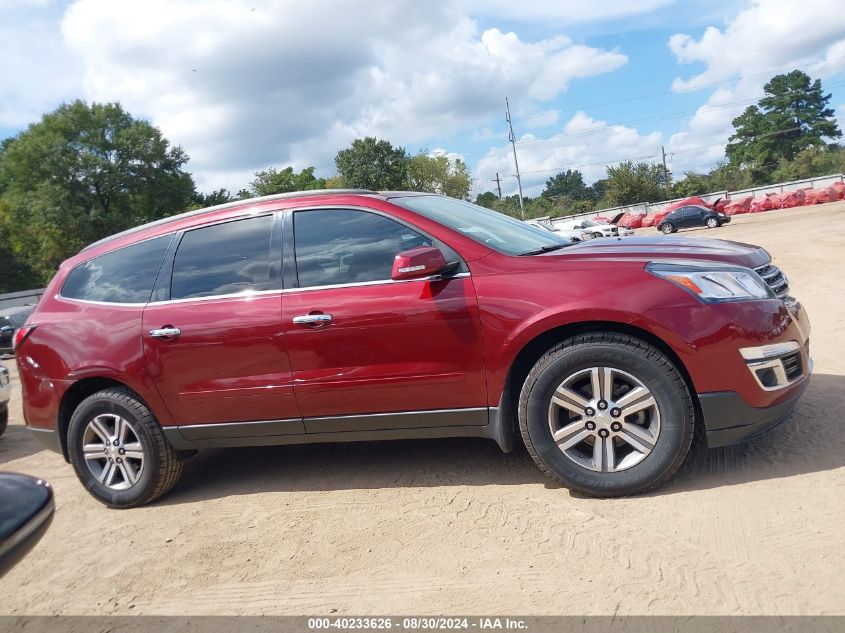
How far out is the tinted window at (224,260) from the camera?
157 inches

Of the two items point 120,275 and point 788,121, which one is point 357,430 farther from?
point 788,121

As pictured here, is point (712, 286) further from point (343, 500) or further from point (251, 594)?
point (251, 594)

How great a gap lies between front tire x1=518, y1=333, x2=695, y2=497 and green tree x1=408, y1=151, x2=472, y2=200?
69.4 meters

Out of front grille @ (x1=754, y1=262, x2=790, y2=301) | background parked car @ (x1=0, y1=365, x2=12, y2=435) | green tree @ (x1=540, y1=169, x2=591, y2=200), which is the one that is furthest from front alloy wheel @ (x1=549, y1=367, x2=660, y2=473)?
green tree @ (x1=540, y1=169, x2=591, y2=200)

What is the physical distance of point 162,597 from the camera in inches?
122

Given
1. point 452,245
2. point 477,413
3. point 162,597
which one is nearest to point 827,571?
point 477,413

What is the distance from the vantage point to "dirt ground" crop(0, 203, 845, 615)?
8.59 feet

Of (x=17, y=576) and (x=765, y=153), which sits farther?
(x=765, y=153)

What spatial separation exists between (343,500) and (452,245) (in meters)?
1.66

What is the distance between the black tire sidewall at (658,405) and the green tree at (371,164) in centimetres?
5712

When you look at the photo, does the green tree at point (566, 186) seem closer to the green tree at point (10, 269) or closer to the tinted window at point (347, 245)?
the green tree at point (10, 269)

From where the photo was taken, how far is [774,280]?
3779 mm

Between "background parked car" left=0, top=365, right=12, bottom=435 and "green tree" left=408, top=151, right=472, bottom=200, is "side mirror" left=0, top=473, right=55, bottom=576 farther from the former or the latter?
"green tree" left=408, top=151, right=472, bottom=200

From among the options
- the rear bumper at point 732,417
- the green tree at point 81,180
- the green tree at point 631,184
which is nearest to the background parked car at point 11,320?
the rear bumper at point 732,417
